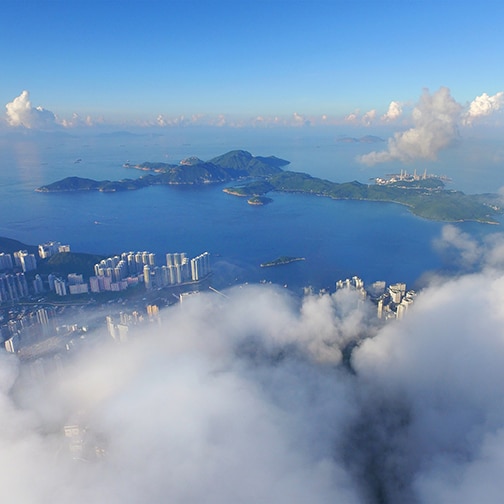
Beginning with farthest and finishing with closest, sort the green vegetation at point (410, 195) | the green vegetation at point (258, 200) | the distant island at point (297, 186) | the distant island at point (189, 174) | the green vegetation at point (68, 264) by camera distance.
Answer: the distant island at point (189, 174) < the green vegetation at point (258, 200) < the distant island at point (297, 186) < the green vegetation at point (410, 195) < the green vegetation at point (68, 264)

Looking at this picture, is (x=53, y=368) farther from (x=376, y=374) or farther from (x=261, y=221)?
(x=261, y=221)

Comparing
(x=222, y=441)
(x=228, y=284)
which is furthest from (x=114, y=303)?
(x=222, y=441)

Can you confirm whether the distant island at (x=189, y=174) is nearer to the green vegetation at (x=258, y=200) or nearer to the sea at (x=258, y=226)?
the sea at (x=258, y=226)

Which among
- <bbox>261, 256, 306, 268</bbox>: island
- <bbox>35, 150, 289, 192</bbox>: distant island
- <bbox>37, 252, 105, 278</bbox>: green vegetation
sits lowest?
<bbox>261, 256, 306, 268</bbox>: island

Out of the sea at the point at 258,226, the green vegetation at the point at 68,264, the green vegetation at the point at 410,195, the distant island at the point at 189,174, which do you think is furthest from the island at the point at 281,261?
the distant island at the point at 189,174

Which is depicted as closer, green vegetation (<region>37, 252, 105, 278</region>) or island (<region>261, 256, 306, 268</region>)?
green vegetation (<region>37, 252, 105, 278</region>)

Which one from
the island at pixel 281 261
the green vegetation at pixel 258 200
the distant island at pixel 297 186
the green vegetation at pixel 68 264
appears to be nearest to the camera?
the green vegetation at pixel 68 264

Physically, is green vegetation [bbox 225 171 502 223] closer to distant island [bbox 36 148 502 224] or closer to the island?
distant island [bbox 36 148 502 224]

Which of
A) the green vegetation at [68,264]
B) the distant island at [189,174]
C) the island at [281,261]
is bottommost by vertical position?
the island at [281,261]

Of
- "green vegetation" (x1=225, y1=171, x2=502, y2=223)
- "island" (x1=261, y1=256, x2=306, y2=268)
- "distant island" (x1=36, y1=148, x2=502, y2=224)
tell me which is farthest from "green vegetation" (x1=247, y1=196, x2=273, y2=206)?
"island" (x1=261, y1=256, x2=306, y2=268)
